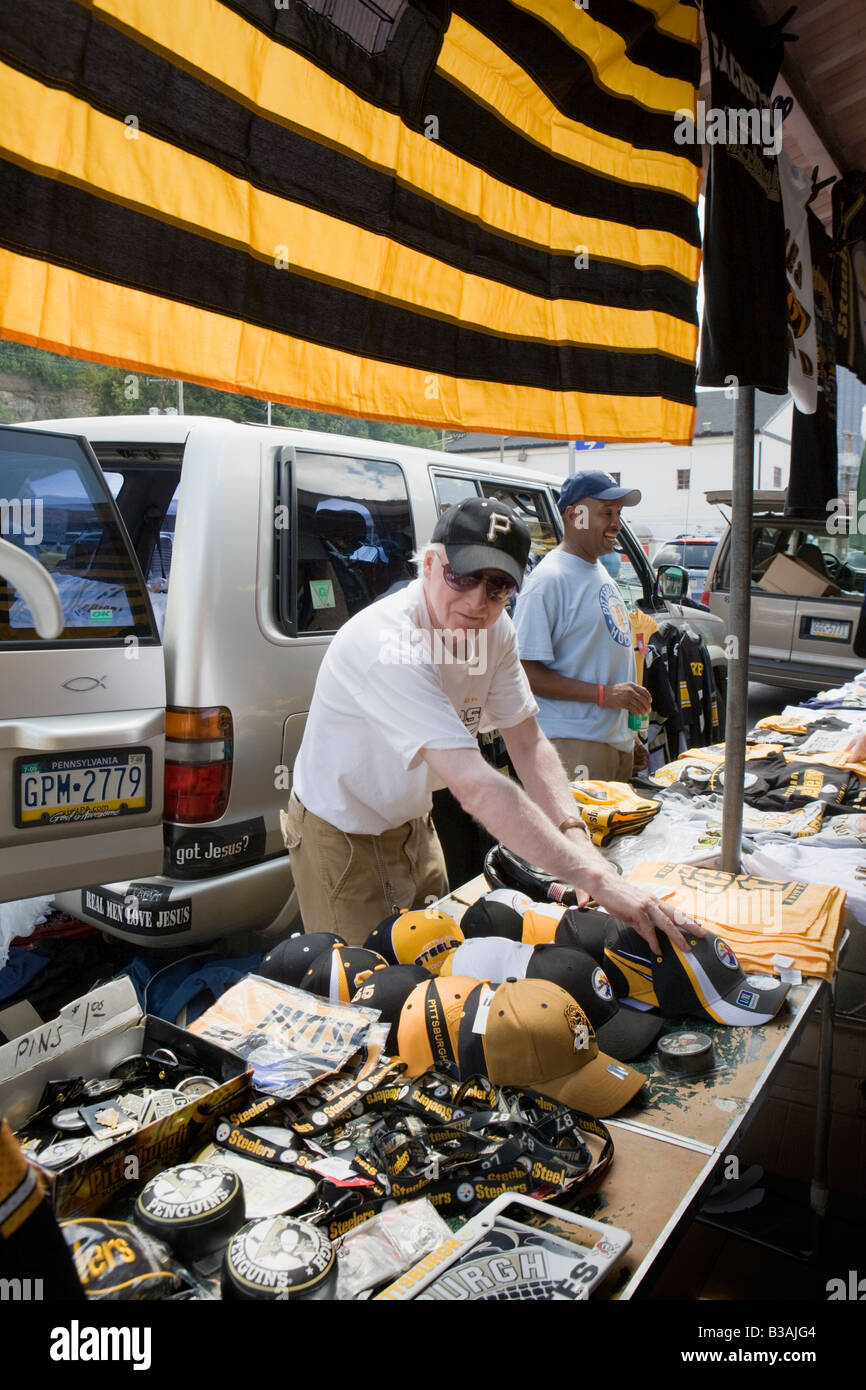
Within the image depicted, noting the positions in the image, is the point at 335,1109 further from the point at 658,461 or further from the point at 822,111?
the point at 658,461

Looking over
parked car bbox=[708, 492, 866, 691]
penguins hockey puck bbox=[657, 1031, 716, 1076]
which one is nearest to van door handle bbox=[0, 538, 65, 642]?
penguins hockey puck bbox=[657, 1031, 716, 1076]

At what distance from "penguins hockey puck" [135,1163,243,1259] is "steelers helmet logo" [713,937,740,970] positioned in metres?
1.26

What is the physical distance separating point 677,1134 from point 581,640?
8.15 feet

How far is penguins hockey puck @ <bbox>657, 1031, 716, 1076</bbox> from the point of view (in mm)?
1870

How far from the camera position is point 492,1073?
5.32 ft

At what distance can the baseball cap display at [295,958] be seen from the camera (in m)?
2.03

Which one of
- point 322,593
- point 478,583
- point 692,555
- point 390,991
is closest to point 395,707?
point 478,583

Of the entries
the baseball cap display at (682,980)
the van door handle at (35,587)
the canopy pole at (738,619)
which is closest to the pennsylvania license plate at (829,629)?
the canopy pole at (738,619)

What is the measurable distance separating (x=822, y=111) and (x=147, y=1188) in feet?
13.2

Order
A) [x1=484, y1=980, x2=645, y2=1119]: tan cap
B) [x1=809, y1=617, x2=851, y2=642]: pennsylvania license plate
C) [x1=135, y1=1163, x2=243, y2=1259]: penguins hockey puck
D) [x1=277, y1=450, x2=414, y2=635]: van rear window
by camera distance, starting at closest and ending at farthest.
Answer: [x1=135, y1=1163, x2=243, y2=1259]: penguins hockey puck < [x1=484, y1=980, x2=645, y2=1119]: tan cap < [x1=277, y1=450, x2=414, y2=635]: van rear window < [x1=809, y1=617, x2=851, y2=642]: pennsylvania license plate

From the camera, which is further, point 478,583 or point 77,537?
point 77,537

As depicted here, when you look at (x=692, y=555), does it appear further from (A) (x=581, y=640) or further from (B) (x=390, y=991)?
(B) (x=390, y=991)

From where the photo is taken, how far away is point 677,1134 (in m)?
1.65

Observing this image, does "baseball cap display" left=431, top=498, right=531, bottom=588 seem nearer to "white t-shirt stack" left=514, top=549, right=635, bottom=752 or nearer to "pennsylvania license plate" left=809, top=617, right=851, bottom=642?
"white t-shirt stack" left=514, top=549, right=635, bottom=752
